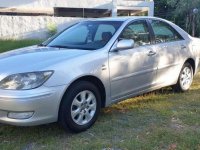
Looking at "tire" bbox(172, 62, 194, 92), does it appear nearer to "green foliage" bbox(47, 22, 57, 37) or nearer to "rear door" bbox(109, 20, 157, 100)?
"rear door" bbox(109, 20, 157, 100)

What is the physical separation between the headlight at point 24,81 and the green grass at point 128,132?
72 centimetres

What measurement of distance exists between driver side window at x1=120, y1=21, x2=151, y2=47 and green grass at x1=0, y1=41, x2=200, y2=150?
3.47 ft

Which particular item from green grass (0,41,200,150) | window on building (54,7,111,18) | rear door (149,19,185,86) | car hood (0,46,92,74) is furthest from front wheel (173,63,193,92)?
window on building (54,7,111,18)

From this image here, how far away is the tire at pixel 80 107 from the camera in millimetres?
4762

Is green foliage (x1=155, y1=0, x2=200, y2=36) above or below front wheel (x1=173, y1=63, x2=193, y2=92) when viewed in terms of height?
above

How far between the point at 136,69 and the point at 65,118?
1564 millimetres

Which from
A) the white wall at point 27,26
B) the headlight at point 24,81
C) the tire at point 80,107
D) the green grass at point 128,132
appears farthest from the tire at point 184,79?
the white wall at point 27,26

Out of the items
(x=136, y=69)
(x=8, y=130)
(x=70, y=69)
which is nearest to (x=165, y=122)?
(x=136, y=69)

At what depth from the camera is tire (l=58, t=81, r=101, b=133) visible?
4.76 m

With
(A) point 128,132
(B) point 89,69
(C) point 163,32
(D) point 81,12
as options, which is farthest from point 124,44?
(D) point 81,12

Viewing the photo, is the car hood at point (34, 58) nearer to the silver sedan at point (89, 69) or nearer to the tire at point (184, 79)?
the silver sedan at point (89, 69)

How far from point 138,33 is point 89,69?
4.79ft

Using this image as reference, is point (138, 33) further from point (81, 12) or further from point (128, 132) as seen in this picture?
point (81, 12)

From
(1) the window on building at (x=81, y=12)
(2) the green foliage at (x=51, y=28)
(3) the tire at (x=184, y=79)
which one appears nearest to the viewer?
(3) the tire at (x=184, y=79)
